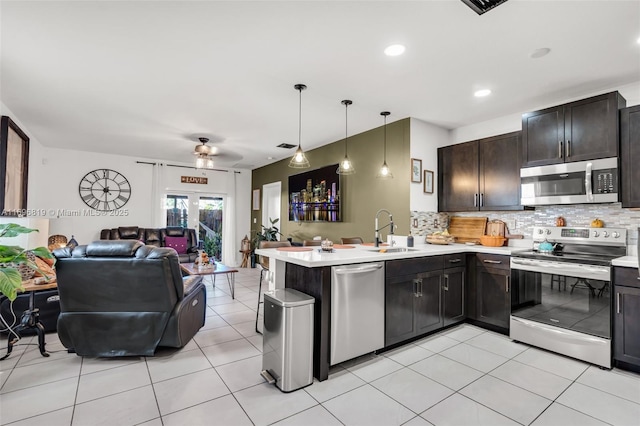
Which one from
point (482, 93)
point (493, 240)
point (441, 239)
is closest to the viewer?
point (482, 93)

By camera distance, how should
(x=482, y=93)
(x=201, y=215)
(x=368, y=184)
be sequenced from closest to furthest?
(x=482, y=93) < (x=368, y=184) < (x=201, y=215)

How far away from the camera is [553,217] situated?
11.8 feet

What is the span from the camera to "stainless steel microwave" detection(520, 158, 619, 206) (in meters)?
2.95

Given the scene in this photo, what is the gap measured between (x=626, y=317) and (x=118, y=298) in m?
4.22

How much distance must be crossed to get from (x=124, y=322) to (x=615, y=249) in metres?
4.59

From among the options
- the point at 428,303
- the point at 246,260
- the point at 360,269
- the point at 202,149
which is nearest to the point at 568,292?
the point at 428,303

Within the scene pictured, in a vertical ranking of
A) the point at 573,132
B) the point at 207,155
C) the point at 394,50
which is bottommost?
the point at 573,132

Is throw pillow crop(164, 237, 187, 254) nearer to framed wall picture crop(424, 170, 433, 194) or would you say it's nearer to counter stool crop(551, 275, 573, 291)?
framed wall picture crop(424, 170, 433, 194)

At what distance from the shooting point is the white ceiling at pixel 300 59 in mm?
2143

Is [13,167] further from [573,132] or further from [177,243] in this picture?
[573,132]

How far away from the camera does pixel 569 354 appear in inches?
111

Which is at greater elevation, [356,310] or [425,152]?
[425,152]

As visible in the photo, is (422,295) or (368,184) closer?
(422,295)

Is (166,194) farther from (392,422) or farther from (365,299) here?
(392,422)
